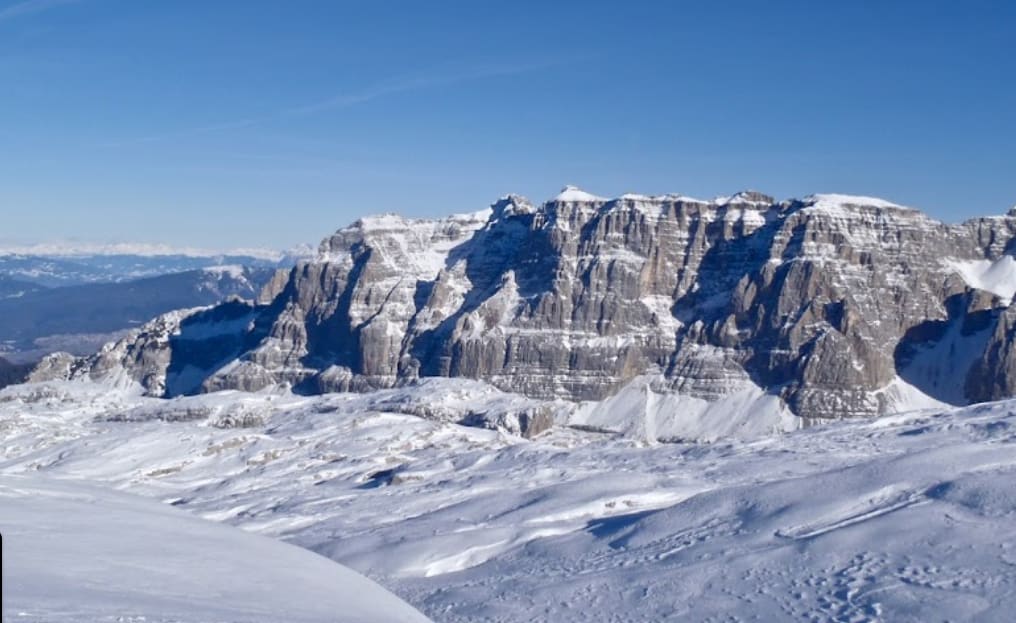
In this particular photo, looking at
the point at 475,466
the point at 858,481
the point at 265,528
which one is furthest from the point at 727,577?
the point at 475,466

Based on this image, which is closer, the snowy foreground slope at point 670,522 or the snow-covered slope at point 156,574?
the snow-covered slope at point 156,574

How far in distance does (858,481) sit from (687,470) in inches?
1477

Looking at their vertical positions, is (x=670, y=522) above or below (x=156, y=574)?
below

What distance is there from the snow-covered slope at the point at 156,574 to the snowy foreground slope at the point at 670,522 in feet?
2.54

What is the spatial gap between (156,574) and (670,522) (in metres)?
Answer: 37.2

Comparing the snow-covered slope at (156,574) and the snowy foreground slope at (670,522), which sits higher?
the snow-covered slope at (156,574)

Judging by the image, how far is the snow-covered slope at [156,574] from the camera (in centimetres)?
3212

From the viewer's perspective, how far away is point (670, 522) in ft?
224

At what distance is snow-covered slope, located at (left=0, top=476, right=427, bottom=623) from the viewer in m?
32.1

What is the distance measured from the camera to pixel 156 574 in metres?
38.6

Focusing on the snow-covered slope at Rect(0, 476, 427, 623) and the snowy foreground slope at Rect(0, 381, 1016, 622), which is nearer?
the snow-covered slope at Rect(0, 476, 427, 623)

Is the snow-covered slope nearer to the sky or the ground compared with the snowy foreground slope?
nearer to the sky

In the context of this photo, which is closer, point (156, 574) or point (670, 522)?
point (156, 574)

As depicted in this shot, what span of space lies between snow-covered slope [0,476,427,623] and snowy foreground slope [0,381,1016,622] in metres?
0.78
